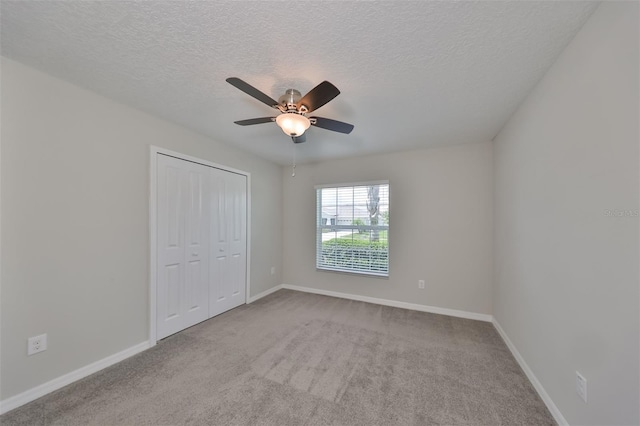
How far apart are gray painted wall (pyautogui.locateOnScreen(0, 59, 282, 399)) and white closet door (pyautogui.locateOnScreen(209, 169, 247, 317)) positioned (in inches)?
31.1

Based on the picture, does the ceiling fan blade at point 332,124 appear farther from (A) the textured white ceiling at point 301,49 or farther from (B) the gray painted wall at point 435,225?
(B) the gray painted wall at point 435,225

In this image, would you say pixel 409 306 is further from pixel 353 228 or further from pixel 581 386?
pixel 581 386

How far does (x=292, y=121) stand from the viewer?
167cm

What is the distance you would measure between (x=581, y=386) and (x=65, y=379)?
3.52 metres

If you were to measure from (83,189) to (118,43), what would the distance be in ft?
4.06

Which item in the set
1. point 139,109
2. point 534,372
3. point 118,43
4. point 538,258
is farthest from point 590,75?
point 139,109

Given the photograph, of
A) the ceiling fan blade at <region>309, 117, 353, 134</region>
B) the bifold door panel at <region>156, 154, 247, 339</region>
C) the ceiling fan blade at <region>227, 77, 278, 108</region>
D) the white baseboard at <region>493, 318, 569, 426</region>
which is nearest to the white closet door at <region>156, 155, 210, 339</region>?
the bifold door panel at <region>156, 154, 247, 339</region>

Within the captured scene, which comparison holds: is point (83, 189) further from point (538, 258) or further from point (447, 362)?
point (538, 258)

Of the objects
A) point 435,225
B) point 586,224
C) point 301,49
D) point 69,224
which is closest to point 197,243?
point 69,224

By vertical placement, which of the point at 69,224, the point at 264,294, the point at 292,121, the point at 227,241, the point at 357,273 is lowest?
the point at 264,294

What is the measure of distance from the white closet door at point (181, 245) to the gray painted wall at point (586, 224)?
3.38 meters

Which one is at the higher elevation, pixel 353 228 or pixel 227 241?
pixel 353 228

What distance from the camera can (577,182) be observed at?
52.0 inches

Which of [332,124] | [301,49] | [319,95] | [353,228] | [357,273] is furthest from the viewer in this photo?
[353,228]
